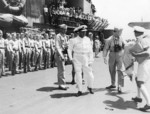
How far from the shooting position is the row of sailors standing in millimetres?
12109

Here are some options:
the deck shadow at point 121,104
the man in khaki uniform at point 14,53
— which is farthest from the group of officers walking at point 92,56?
the man in khaki uniform at point 14,53

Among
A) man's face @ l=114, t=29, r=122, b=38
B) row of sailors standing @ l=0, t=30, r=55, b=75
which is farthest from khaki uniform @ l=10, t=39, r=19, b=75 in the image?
man's face @ l=114, t=29, r=122, b=38

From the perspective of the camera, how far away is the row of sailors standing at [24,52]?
12109 mm

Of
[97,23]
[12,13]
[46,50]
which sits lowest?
[46,50]

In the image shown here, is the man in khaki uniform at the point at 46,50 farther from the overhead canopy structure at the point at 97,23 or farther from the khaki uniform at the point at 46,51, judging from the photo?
the overhead canopy structure at the point at 97,23

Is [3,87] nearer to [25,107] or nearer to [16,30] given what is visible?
[25,107]

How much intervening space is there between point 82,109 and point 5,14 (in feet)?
43.0

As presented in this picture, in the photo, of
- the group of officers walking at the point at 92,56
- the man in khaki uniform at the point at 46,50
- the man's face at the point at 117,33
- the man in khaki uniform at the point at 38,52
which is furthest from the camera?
the man in khaki uniform at the point at 46,50

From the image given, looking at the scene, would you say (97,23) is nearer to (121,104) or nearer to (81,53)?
(81,53)

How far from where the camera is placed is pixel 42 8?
2247cm

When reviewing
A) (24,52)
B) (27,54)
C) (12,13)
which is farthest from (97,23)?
(24,52)

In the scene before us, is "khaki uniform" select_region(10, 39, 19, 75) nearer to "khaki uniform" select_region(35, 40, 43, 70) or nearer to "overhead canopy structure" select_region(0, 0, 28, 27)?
"khaki uniform" select_region(35, 40, 43, 70)

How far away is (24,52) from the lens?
13.2m

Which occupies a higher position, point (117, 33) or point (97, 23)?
point (97, 23)
